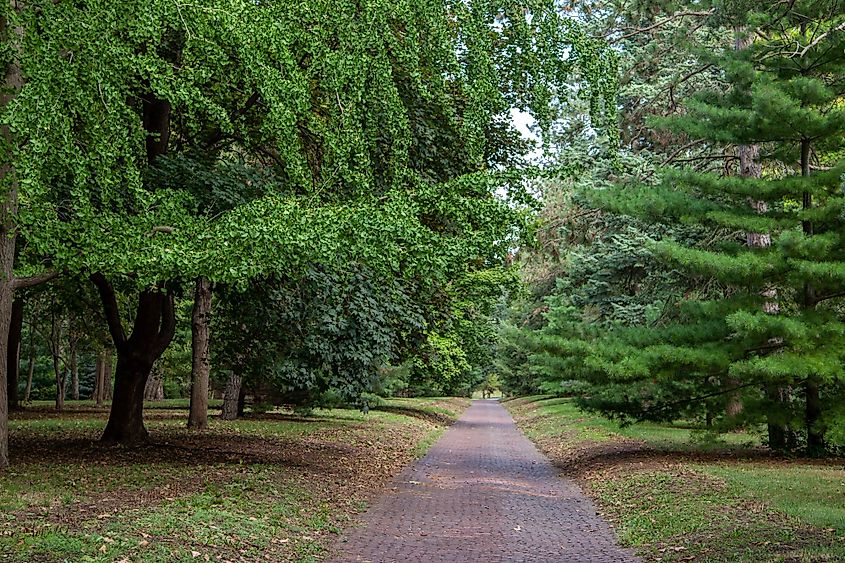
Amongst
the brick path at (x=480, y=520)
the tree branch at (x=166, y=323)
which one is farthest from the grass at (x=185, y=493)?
the tree branch at (x=166, y=323)

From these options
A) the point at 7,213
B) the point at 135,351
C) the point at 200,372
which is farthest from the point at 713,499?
the point at 200,372

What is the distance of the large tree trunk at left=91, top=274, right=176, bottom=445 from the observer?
51.3 feet

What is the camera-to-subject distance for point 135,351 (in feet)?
51.4

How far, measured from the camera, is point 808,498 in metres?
10.9

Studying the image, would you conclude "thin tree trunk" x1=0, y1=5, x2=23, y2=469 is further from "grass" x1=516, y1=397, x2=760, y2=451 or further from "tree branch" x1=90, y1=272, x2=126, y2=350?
"grass" x1=516, y1=397, x2=760, y2=451

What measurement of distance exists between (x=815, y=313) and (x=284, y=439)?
37.9 feet

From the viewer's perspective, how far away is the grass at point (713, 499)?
26.5 ft

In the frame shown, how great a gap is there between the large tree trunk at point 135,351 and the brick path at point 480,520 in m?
5.07

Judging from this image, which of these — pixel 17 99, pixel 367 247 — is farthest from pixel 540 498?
pixel 17 99

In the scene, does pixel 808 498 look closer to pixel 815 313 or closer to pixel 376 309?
pixel 815 313

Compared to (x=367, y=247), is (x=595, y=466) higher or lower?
lower

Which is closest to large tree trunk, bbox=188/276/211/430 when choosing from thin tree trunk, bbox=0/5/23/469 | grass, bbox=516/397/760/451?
grass, bbox=516/397/760/451

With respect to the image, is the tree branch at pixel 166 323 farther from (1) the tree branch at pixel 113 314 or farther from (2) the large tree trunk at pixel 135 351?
(1) the tree branch at pixel 113 314

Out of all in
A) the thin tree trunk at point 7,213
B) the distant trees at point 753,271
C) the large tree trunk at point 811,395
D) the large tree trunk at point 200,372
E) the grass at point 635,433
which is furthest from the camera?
the large tree trunk at point 200,372
